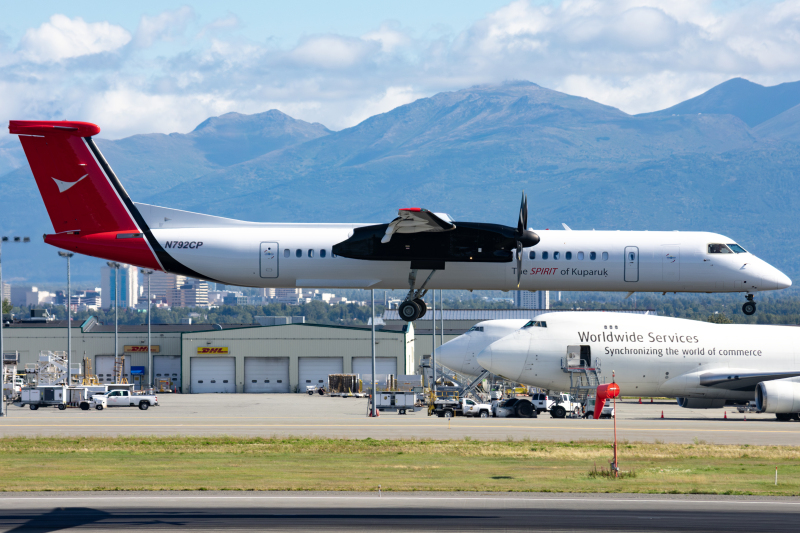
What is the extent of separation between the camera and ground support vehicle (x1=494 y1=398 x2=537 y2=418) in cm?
6775

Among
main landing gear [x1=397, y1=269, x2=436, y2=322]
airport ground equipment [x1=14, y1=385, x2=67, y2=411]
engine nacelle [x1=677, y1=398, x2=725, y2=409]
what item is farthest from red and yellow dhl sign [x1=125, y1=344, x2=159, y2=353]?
main landing gear [x1=397, y1=269, x2=436, y2=322]

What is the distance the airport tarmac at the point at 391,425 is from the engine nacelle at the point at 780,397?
Result: 48.9 inches

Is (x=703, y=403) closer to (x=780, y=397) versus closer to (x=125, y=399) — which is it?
(x=780, y=397)

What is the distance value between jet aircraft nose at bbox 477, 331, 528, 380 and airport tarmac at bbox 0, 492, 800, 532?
112ft

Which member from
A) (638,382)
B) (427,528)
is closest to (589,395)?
(638,382)

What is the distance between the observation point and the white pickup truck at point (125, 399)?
79875mm

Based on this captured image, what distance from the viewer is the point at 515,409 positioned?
68.5 m

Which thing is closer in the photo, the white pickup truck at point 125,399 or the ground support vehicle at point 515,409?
the ground support vehicle at point 515,409

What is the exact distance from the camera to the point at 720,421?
6394 cm

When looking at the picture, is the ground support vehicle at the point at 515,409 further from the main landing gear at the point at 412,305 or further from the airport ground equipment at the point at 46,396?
the airport ground equipment at the point at 46,396

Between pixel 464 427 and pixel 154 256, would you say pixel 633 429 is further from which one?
pixel 154 256

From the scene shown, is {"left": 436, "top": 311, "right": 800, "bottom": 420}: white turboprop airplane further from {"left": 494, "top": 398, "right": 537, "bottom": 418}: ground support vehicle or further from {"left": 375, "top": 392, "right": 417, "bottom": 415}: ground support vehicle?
{"left": 375, "top": 392, "right": 417, "bottom": 415}: ground support vehicle

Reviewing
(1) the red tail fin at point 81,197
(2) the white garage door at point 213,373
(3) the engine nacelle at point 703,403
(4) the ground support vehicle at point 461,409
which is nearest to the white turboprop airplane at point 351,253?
(1) the red tail fin at point 81,197

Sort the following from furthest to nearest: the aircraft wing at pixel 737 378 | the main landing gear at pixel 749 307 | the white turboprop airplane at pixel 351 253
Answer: the aircraft wing at pixel 737 378, the white turboprop airplane at pixel 351 253, the main landing gear at pixel 749 307
